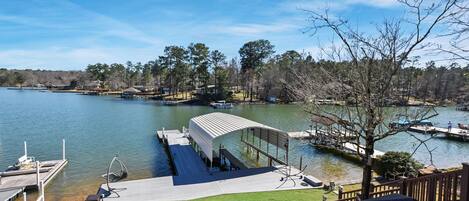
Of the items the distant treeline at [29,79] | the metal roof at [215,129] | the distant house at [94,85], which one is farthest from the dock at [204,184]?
the distant treeline at [29,79]

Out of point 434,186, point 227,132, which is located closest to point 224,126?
point 227,132

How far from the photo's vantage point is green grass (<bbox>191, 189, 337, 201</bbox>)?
39.7 ft

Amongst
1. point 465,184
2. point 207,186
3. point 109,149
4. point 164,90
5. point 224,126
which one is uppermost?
point 465,184

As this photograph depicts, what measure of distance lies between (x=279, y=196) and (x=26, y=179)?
12.2m

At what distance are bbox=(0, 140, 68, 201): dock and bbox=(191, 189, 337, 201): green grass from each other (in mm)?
7827

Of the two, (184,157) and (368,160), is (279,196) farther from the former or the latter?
(184,157)

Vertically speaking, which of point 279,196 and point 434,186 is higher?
point 434,186

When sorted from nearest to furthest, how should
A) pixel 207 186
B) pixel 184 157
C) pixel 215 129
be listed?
pixel 207 186 → pixel 215 129 → pixel 184 157

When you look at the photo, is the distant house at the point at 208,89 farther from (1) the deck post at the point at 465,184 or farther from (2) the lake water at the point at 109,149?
(1) the deck post at the point at 465,184

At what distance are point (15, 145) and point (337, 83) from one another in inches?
1015

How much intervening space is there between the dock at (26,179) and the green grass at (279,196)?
783 centimetres

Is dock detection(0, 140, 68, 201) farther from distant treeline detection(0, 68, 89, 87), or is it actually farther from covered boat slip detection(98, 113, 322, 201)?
distant treeline detection(0, 68, 89, 87)

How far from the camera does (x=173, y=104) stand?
215 ft

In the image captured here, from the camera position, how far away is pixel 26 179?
16.6 meters
